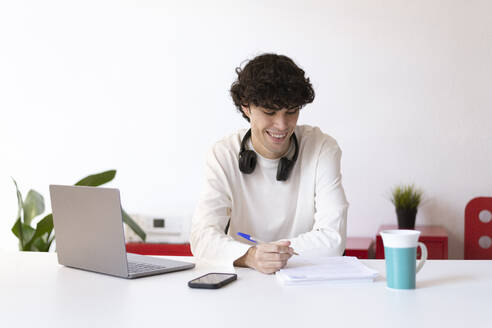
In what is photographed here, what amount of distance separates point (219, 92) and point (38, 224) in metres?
1.32

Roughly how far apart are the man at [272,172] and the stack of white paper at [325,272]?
207 mm

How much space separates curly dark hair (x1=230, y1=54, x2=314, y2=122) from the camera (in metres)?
1.95

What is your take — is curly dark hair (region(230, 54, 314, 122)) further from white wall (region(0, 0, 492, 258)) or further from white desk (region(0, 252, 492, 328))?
white wall (region(0, 0, 492, 258))

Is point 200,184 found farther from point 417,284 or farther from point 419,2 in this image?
point 417,284

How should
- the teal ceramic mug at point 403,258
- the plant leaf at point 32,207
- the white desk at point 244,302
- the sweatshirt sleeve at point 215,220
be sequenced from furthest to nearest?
the plant leaf at point 32,207 < the sweatshirt sleeve at point 215,220 < the teal ceramic mug at point 403,258 < the white desk at point 244,302

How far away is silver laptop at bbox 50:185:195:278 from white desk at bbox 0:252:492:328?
45mm

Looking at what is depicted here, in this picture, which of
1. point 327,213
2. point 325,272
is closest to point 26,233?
point 327,213

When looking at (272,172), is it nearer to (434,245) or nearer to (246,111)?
(246,111)

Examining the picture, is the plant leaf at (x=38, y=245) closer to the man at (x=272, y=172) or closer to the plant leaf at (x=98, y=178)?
the plant leaf at (x=98, y=178)

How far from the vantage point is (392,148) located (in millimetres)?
3252

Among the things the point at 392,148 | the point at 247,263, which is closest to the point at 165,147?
the point at 392,148

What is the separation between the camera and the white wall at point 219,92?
319cm

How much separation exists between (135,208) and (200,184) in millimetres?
446

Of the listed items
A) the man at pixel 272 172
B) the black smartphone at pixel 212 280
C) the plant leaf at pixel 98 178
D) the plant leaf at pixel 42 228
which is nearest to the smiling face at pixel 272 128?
the man at pixel 272 172
